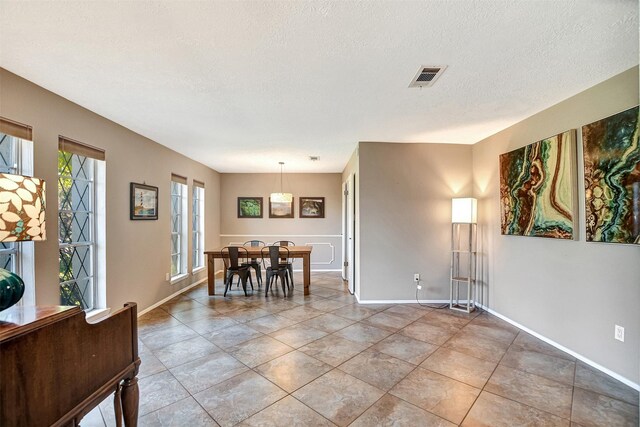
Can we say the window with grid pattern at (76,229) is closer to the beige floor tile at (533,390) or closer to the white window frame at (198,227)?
the white window frame at (198,227)

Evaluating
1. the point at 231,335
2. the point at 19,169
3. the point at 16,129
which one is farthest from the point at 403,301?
the point at 16,129

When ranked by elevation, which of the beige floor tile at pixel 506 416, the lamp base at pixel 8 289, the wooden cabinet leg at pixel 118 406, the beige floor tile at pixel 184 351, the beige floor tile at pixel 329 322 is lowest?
the beige floor tile at pixel 329 322

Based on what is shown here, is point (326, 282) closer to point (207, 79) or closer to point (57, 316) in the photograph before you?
point (207, 79)

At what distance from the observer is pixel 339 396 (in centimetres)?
207

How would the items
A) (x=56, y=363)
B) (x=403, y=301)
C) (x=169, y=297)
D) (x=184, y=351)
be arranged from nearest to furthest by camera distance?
(x=56, y=363) < (x=184, y=351) < (x=403, y=301) < (x=169, y=297)

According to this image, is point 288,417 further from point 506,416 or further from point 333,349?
point 506,416

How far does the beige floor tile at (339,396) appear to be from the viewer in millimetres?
1886

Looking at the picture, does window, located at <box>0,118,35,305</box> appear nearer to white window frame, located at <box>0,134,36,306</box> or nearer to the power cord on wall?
white window frame, located at <box>0,134,36,306</box>

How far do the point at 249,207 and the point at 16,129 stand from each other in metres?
4.94

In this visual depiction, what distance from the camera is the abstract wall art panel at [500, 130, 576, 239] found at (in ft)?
8.66

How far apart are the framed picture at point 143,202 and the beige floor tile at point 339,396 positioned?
3106 millimetres

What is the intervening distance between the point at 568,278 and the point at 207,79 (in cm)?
373

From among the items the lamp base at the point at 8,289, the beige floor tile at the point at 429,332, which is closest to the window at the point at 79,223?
the lamp base at the point at 8,289

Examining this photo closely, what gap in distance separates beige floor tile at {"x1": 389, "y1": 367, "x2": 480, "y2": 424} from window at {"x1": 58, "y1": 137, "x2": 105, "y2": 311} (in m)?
3.25
